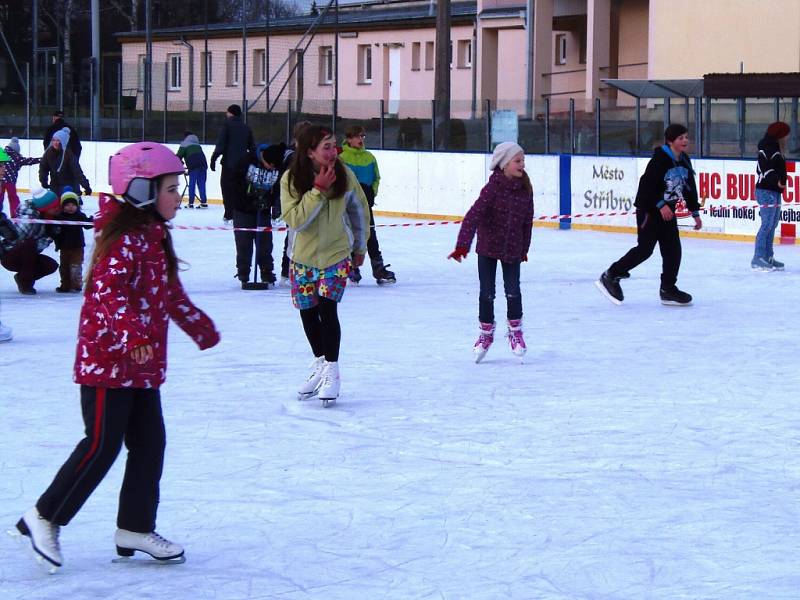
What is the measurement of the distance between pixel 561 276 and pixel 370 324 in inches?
153

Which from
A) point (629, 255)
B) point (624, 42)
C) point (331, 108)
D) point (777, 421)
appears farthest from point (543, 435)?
point (624, 42)

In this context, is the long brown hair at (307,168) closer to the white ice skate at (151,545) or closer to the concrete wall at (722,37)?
the white ice skate at (151,545)

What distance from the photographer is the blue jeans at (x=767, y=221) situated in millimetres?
13727

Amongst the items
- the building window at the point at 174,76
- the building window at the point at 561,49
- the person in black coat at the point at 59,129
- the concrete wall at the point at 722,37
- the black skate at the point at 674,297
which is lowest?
the black skate at the point at 674,297

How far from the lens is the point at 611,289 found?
1161 centimetres

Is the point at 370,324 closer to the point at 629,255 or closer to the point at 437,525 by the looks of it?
the point at 629,255

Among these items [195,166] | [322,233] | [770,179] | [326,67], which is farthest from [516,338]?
[326,67]

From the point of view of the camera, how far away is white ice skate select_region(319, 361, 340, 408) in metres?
7.18

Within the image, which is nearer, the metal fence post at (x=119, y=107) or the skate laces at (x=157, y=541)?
the skate laces at (x=157, y=541)

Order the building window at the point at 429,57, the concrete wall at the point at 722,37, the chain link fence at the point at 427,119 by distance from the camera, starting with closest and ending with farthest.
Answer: the chain link fence at the point at 427,119 < the concrete wall at the point at 722,37 < the building window at the point at 429,57

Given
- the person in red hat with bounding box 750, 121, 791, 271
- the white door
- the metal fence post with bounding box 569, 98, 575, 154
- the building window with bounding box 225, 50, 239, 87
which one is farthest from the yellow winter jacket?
the white door

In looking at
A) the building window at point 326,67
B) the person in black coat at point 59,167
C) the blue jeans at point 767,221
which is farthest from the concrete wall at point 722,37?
the person in black coat at point 59,167

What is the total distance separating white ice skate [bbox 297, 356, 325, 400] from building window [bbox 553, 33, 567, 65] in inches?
1290

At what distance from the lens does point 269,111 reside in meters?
29.6
